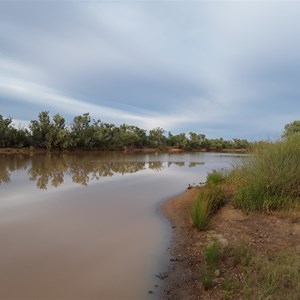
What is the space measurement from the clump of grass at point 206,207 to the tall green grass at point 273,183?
0.53 metres

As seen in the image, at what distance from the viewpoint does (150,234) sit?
6.62 meters

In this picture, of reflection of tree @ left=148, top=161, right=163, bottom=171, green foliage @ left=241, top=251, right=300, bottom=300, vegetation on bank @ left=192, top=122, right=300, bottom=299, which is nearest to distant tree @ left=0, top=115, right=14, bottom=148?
reflection of tree @ left=148, top=161, right=163, bottom=171

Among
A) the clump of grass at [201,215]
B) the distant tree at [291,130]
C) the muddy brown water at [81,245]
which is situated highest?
the distant tree at [291,130]

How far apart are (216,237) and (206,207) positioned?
4.35 feet

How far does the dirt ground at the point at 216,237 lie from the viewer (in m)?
4.07

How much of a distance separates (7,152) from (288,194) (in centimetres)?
3363

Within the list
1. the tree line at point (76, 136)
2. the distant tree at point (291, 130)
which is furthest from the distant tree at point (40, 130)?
the distant tree at point (291, 130)

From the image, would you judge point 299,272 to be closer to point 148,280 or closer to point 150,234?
point 148,280

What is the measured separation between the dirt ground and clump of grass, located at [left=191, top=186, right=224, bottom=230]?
0.16 m

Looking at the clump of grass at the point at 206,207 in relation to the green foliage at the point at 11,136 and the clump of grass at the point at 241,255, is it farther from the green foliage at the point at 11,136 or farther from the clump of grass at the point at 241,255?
the green foliage at the point at 11,136

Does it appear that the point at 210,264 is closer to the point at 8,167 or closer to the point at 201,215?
the point at 201,215

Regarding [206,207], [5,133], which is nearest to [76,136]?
[5,133]

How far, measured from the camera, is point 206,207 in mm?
7160

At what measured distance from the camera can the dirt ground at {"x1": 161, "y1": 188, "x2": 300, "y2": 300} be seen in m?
4.07
